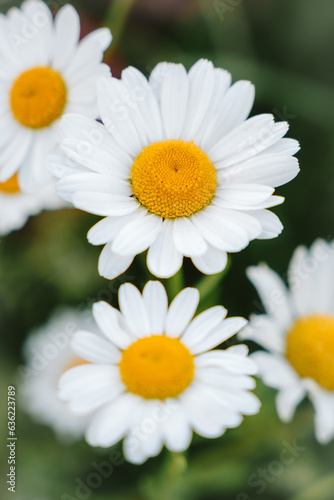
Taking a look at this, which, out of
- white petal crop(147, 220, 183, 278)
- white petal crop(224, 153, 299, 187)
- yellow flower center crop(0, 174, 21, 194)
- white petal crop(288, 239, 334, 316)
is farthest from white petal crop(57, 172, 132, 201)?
yellow flower center crop(0, 174, 21, 194)

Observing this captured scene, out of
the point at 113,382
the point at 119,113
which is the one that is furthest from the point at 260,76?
the point at 113,382

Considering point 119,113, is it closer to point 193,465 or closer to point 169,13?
point 193,465

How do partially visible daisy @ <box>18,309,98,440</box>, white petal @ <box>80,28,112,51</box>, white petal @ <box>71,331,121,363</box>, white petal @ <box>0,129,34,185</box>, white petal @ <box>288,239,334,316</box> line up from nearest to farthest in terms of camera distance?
white petal @ <box>71,331,121,363</box> < white petal @ <box>80,28,112,51</box> < white petal @ <box>0,129,34,185</box> < white petal @ <box>288,239,334,316</box> < partially visible daisy @ <box>18,309,98,440</box>

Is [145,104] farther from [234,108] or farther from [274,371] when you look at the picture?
[274,371]

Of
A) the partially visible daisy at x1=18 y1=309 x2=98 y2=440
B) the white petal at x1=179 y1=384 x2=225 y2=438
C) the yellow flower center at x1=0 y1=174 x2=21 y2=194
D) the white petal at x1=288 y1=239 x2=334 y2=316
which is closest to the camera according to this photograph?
the white petal at x1=179 y1=384 x2=225 y2=438

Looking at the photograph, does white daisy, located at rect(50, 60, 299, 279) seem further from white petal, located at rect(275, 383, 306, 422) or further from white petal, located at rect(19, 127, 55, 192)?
white petal, located at rect(275, 383, 306, 422)

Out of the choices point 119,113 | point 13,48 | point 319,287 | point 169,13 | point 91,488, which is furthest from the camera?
point 169,13

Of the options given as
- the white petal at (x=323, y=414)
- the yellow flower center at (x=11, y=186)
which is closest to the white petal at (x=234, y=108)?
the white petal at (x=323, y=414)
